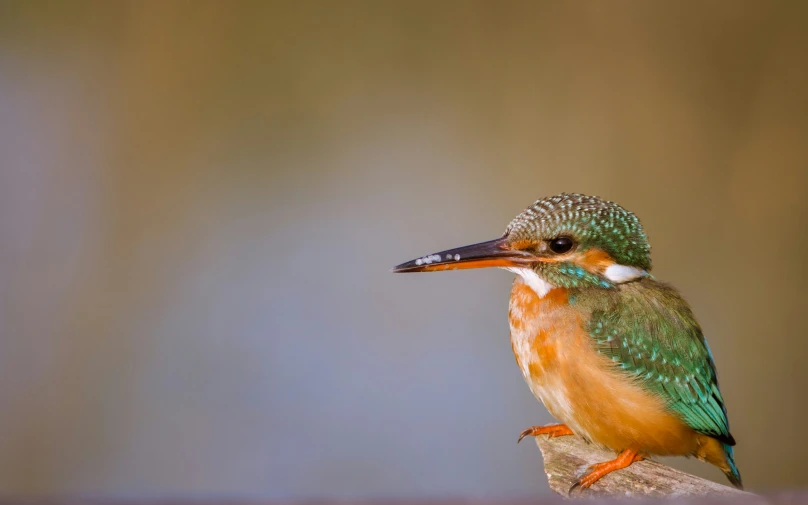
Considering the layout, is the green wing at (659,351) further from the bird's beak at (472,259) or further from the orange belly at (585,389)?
the bird's beak at (472,259)

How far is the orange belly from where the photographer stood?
4.38ft

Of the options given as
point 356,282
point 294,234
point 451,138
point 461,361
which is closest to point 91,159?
point 294,234

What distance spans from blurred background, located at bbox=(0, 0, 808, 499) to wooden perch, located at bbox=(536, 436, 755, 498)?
1546 millimetres

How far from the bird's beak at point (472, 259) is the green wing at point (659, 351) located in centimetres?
17

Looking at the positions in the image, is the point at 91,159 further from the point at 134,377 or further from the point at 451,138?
the point at 451,138

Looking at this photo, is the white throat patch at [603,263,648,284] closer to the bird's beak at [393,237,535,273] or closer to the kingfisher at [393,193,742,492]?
the kingfisher at [393,193,742,492]

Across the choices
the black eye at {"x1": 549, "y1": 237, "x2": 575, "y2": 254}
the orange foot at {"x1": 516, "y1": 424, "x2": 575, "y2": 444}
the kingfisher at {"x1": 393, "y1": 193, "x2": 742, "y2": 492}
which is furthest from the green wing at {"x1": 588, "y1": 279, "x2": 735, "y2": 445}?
the orange foot at {"x1": 516, "y1": 424, "x2": 575, "y2": 444}

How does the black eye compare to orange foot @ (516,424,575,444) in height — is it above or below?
above

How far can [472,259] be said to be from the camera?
52.4 inches

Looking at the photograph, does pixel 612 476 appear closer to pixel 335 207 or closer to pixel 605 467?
pixel 605 467

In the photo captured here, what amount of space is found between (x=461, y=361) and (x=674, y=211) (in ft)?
3.45

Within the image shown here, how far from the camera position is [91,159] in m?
2.94

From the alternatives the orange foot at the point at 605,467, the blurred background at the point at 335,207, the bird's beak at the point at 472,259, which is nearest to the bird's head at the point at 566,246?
the bird's beak at the point at 472,259

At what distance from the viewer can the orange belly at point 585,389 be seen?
4.38ft
